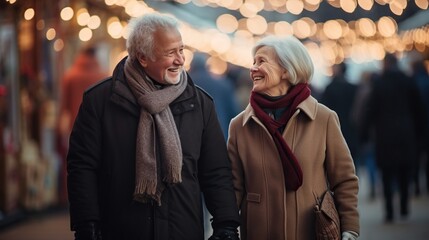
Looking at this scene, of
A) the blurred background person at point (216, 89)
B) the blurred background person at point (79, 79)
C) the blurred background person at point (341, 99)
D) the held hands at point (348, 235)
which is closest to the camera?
the held hands at point (348, 235)

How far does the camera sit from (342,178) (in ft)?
17.4

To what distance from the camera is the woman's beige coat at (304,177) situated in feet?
17.2

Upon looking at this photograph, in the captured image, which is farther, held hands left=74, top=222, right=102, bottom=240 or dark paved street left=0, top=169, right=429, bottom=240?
dark paved street left=0, top=169, right=429, bottom=240

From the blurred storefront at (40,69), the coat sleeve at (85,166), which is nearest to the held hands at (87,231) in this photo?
the coat sleeve at (85,166)

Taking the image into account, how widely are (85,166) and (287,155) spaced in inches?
41.8

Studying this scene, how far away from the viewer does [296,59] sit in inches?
210

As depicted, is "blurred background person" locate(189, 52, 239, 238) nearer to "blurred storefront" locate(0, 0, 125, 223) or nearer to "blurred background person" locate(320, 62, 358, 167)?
"blurred background person" locate(320, 62, 358, 167)

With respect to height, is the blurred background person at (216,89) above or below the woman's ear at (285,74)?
above

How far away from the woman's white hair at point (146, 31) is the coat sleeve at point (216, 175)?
1.36 ft

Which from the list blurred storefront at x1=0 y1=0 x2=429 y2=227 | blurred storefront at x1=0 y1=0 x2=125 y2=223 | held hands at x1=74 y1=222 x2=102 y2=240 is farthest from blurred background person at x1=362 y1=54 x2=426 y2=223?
held hands at x1=74 y1=222 x2=102 y2=240

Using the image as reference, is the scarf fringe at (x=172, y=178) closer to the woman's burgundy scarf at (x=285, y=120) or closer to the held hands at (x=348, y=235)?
the woman's burgundy scarf at (x=285, y=120)

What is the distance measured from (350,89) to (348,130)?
53cm

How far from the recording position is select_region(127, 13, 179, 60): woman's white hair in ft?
16.9

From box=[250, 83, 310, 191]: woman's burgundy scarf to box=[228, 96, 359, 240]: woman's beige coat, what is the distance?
0.11ft
